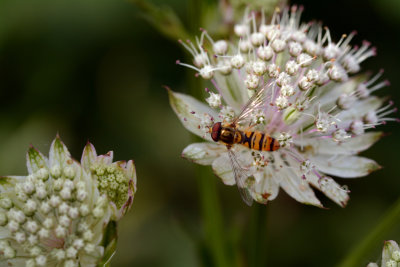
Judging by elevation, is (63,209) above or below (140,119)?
below

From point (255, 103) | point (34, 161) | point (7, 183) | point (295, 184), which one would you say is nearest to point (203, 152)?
point (255, 103)

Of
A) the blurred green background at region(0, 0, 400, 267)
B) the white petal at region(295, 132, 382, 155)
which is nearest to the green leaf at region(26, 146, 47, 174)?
the white petal at region(295, 132, 382, 155)

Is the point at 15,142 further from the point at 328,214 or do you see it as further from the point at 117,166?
the point at 328,214

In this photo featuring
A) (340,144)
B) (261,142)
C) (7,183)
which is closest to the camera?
(7,183)

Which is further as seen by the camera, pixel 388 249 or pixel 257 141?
pixel 257 141

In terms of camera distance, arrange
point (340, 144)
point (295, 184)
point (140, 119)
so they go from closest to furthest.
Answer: point (295, 184), point (340, 144), point (140, 119)

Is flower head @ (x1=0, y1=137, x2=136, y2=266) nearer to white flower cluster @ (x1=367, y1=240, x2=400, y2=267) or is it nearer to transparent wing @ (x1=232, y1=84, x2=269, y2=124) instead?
transparent wing @ (x1=232, y1=84, x2=269, y2=124)

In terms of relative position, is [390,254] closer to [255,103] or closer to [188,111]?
[255,103]

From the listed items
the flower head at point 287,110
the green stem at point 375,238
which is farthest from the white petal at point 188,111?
the green stem at point 375,238
